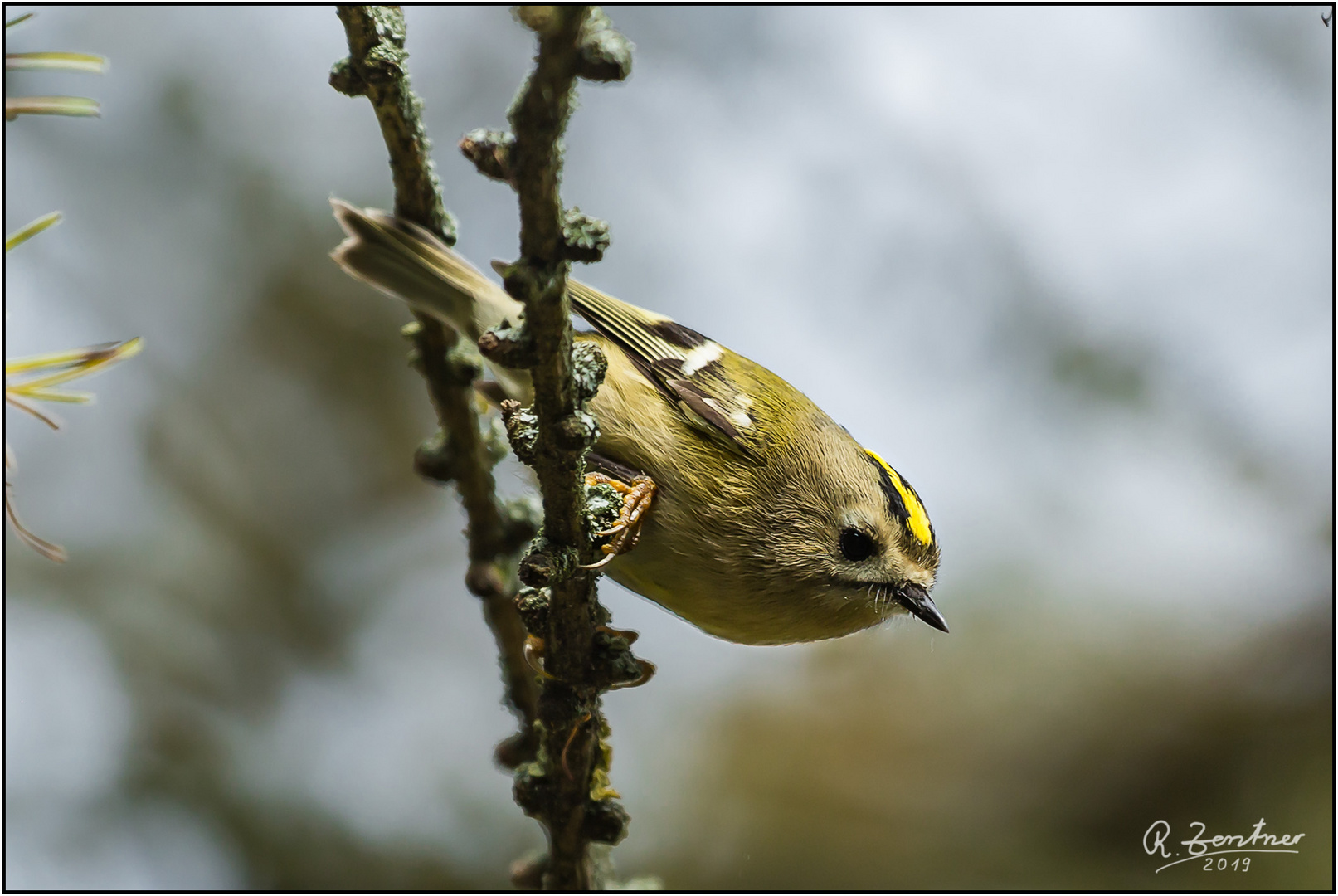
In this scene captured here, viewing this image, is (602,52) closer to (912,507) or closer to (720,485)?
(720,485)

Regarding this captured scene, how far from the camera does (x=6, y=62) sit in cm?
135

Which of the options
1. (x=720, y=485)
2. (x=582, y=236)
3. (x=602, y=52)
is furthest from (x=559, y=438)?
(x=720, y=485)

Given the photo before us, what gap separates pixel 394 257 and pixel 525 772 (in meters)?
1.29

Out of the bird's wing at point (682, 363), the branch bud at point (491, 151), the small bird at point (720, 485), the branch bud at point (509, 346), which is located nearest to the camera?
the branch bud at point (491, 151)

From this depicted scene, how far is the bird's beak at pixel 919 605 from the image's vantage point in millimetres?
2225

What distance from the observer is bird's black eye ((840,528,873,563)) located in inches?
86.1

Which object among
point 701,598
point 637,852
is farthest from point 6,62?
point 637,852

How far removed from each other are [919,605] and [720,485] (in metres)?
0.57
